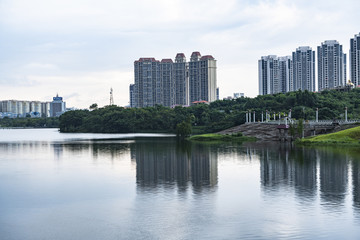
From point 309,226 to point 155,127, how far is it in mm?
120991

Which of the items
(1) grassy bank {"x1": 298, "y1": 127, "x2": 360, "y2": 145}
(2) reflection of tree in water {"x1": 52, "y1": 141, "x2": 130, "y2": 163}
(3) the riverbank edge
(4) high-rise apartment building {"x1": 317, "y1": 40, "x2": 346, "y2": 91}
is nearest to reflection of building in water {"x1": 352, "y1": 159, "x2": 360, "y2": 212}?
(3) the riverbank edge

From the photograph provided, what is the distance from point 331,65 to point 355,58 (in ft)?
53.9

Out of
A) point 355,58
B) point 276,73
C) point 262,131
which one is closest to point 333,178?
point 262,131

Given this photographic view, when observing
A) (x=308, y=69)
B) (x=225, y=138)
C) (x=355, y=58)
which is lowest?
(x=225, y=138)

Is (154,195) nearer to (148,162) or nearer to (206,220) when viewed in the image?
(206,220)

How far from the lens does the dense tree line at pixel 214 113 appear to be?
10850 centimetres

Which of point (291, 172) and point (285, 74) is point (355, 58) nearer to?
point (285, 74)

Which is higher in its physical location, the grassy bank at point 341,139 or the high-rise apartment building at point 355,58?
the high-rise apartment building at point 355,58

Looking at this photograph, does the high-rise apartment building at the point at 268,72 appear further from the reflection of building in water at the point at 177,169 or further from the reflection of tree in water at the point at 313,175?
the reflection of building in water at the point at 177,169

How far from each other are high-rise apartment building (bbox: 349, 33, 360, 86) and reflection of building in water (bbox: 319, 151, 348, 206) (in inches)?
4575

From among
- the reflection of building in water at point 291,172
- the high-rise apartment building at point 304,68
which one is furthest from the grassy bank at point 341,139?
the high-rise apartment building at point 304,68

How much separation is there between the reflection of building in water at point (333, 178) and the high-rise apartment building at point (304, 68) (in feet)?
451

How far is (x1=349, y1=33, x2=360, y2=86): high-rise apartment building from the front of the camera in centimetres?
15012

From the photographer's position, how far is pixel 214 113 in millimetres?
129625
